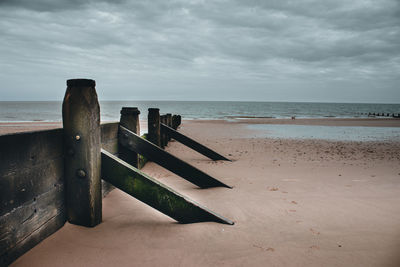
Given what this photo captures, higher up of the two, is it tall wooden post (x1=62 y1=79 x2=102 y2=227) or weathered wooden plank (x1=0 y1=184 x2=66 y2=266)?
tall wooden post (x1=62 y1=79 x2=102 y2=227)

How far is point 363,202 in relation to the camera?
12.4 ft

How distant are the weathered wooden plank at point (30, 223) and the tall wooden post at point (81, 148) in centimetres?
14

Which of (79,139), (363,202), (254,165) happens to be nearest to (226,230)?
(79,139)

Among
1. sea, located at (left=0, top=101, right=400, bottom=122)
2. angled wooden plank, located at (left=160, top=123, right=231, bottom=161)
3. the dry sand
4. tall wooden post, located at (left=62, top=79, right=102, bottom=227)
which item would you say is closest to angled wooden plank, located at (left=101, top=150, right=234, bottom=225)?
tall wooden post, located at (left=62, top=79, right=102, bottom=227)

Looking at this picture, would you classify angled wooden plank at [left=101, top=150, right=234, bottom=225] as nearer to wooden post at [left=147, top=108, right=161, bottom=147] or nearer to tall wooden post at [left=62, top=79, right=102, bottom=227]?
tall wooden post at [left=62, top=79, right=102, bottom=227]

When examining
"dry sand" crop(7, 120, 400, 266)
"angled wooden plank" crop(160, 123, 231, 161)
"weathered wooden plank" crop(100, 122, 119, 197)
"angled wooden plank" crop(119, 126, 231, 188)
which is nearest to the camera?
"dry sand" crop(7, 120, 400, 266)

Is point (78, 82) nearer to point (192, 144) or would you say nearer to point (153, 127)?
point (153, 127)

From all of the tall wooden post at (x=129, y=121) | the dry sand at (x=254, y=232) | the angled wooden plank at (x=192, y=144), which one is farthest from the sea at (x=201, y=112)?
the dry sand at (x=254, y=232)

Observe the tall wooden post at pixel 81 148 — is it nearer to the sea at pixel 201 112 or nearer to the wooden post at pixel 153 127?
the wooden post at pixel 153 127

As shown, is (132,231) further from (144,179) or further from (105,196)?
(105,196)

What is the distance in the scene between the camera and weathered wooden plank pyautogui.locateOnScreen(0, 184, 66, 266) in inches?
72.8

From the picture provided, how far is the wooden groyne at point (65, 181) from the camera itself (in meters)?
1.90

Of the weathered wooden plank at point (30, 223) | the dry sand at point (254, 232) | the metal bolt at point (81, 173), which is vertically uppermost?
the metal bolt at point (81, 173)

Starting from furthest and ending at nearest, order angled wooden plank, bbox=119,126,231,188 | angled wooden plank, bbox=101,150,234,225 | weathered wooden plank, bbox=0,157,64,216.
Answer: angled wooden plank, bbox=119,126,231,188
angled wooden plank, bbox=101,150,234,225
weathered wooden plank, bbox=0,157,64,216
